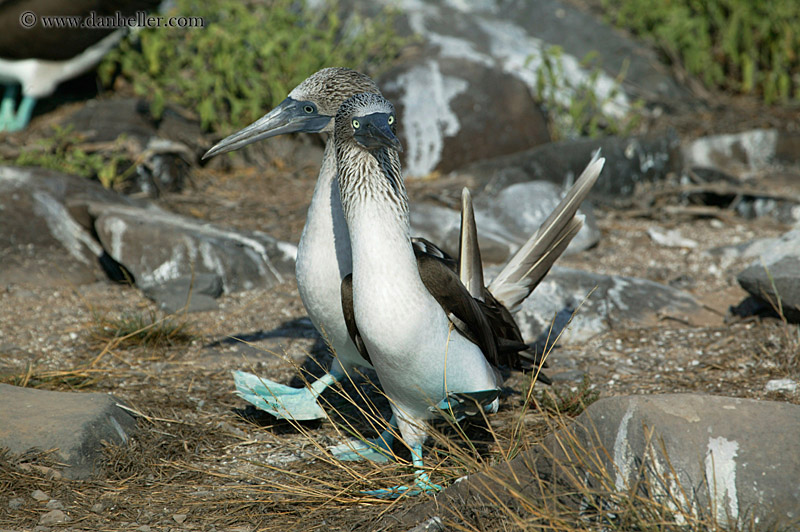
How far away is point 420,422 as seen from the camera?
8.79 feet

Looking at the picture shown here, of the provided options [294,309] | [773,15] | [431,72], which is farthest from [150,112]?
[773,15]

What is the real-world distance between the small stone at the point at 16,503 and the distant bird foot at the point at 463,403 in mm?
1385

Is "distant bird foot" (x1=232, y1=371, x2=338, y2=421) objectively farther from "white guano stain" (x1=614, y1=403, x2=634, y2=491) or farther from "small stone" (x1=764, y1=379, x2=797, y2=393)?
"small stone" (x1=764, y1=379, x2=797, y2=393)

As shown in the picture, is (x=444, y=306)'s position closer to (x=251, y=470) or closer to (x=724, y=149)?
(x=251, y=470)

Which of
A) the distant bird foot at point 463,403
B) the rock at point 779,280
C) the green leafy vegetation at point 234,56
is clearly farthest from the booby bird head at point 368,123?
the green leafy vegetation at point 234,56

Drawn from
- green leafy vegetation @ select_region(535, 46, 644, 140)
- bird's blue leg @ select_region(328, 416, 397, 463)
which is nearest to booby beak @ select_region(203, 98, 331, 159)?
bird's blue leg @ select_region(328, 416, 397, 463)

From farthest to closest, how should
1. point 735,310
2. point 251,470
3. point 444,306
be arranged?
point 735,310 → point 251,470 → point 444,306

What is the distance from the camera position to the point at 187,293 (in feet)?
15.0

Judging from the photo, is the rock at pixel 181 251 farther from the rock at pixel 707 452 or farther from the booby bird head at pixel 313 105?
the rock at pixel 707 452

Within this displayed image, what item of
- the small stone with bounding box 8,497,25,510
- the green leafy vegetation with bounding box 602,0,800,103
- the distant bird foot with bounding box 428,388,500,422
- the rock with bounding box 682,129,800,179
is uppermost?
the green leafy vegetation with bounding box 602,0,800,103

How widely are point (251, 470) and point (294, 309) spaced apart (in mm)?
1761

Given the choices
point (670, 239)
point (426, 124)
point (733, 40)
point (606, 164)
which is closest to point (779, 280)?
point (670, 239)

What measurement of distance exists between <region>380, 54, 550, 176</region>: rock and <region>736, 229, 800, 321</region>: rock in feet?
11.7

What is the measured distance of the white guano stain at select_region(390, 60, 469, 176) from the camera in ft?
23.1
